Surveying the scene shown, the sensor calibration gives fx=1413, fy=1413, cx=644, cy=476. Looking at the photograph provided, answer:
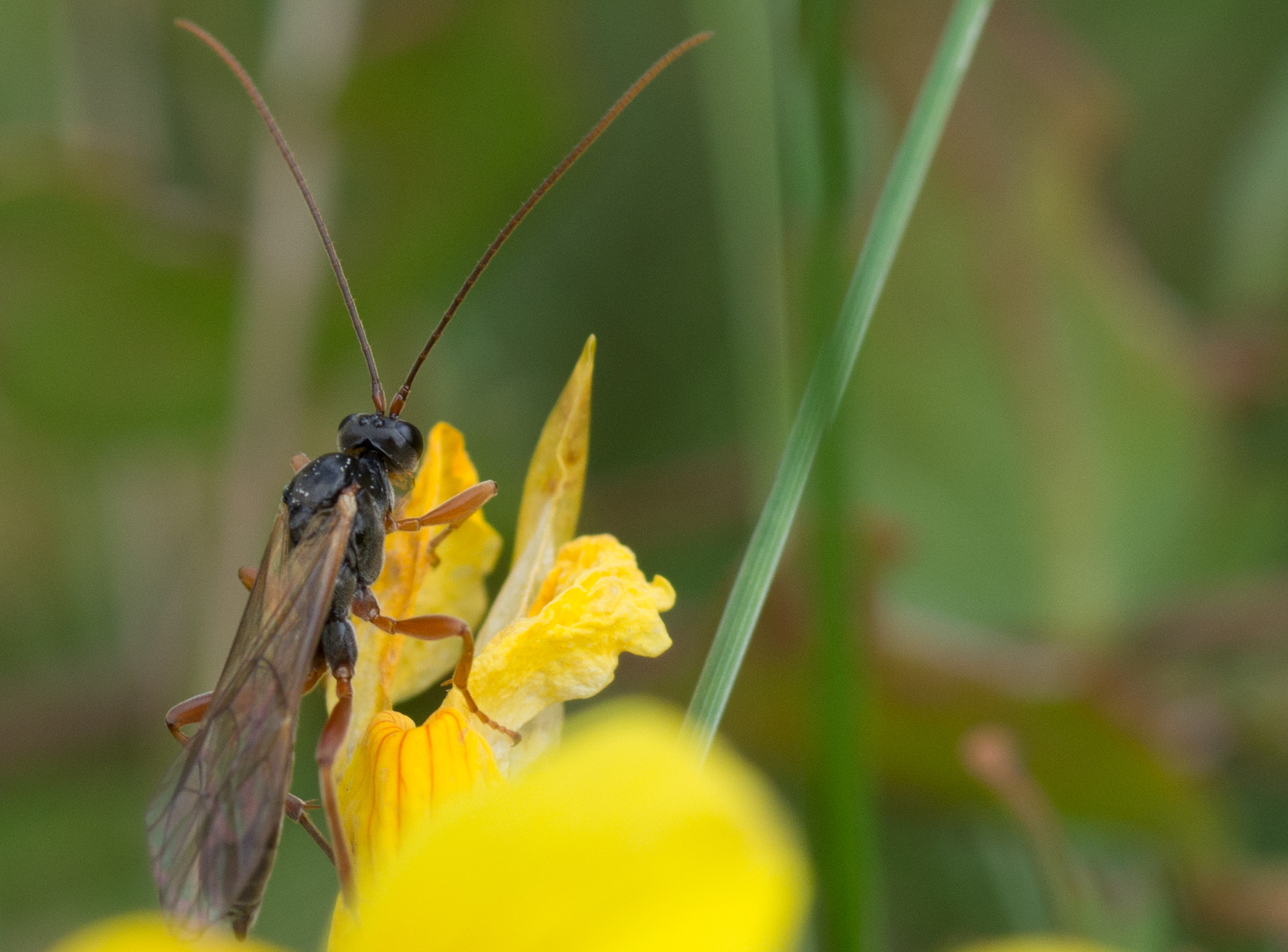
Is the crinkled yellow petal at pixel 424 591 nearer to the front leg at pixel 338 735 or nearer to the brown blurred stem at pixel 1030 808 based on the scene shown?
the front leg at pixel 338 735

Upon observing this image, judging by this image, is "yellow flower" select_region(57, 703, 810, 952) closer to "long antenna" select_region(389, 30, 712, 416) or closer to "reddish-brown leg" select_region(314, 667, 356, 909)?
"reddish-brown leg" select_region(314, 667, 356, 909)

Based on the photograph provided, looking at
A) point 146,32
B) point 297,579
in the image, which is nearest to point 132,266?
point 146,32

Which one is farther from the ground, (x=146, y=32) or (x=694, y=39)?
(x=694, y=39)

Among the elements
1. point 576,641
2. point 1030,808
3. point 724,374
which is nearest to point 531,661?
point 576,641

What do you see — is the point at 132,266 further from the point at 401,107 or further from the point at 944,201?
the point at 944,201

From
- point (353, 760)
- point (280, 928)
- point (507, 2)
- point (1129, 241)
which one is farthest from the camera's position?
point (1129, 241)

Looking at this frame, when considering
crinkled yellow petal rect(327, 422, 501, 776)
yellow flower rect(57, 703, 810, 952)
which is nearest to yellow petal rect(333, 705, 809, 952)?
yellow flower rect(57, 703, 810, 952)

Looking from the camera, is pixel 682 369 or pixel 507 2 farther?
pixel 682 369
